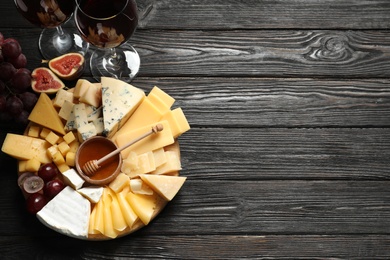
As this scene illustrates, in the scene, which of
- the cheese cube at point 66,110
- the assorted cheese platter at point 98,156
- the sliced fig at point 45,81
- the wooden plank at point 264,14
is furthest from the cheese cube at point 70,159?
the wooden plank at point 264,14

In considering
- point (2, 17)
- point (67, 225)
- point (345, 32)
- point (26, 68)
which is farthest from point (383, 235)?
point (2, 17)

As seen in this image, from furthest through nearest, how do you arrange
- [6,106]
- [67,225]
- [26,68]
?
1. [26,68]
2. [6,106]
3. [67,225]

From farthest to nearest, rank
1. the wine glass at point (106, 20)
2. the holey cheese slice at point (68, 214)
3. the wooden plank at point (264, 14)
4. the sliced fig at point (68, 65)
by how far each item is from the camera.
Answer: the wooden plank at point (264, 14) < the sliced fig at point (68, 65) < the holey cheese slice at point (68, 214) < the wine glass at point (106, 20)

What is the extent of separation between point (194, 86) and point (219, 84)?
0.08 m

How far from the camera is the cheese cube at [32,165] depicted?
1.68 meters

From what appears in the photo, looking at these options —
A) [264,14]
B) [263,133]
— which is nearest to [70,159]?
[263,133]

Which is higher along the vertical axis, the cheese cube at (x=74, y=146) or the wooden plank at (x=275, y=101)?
the wooden plank at (x=275, y=101)

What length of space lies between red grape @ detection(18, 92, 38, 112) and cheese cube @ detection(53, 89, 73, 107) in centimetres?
6

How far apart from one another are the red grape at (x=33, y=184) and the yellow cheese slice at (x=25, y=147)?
0.20 ft

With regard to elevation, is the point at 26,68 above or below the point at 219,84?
below

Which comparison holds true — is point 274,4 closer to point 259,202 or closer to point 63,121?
point 259,202

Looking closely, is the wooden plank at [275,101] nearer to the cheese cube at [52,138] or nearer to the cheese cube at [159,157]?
the cheese cube at [159,157]

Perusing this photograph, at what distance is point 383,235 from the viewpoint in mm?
1807

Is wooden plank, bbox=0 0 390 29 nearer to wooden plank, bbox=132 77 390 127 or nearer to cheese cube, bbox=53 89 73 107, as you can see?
wooden plank, bbox=132 77 390 127
